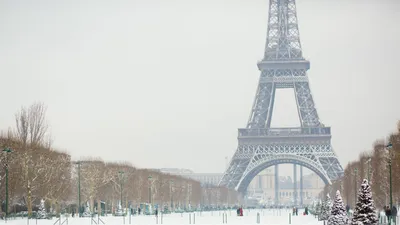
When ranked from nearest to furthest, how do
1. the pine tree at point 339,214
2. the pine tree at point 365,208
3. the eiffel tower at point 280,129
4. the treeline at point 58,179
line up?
1. the pine tree at point 365,208
2. the pine tree at point 339,214
3. the treeline at point 58,179
4. the eiffel tower at point 280,129

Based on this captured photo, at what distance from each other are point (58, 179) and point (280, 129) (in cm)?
7896

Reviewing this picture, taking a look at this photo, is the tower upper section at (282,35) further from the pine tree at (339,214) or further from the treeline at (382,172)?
the pine tree at (339,214)

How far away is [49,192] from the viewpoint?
89188 millimetres

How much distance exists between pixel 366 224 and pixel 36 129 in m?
65.6

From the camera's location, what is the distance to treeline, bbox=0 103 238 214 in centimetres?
8350

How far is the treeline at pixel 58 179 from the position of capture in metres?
83.5

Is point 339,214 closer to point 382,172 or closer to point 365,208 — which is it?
point 365,208

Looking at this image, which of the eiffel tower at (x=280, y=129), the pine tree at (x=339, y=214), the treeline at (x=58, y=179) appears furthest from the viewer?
the eiffel tower at (x=280, y=129)

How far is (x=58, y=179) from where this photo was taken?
312 ft

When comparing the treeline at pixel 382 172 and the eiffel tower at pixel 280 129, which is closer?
the treeline at pixel 382 172

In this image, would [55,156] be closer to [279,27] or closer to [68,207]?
[68,207]

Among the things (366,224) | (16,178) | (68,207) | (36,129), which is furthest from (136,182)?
(366,224)

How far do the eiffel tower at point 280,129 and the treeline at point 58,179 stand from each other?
16.1 metres

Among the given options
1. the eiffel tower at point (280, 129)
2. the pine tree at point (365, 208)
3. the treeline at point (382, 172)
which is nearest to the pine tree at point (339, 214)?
the pine tree at point (365, 208)
